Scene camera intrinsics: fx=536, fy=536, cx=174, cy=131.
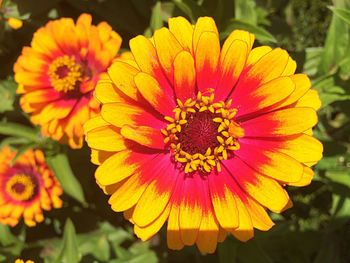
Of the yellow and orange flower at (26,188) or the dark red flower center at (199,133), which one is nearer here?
the dark red flower center at (199,133)

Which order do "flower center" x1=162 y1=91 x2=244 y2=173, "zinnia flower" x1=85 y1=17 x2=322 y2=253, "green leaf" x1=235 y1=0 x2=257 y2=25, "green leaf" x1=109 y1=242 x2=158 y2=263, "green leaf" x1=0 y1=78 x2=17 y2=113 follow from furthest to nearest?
"green leaf" x1=0 y1=78 x2=17 y2=113
"green leaf" x1=109 y1=242 x2=158 y2=263
"green leaf" x1=235 y1=0 x2=257 y2=25
"flower center" x1=162 y1=91 x2=244 y2=173
"zinnia flower" x1=85 y1=17 x2=322 y2=253

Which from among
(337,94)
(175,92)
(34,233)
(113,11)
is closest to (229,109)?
(175,92)

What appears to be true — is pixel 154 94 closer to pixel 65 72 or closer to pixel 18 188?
pixel 65 72

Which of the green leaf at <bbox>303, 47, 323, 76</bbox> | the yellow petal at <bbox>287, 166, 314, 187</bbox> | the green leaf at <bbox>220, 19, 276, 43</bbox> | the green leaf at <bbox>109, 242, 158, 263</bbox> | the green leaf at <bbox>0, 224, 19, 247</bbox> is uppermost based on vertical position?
the green leaf at <bbox>220, 19, 276, 43</bbox>

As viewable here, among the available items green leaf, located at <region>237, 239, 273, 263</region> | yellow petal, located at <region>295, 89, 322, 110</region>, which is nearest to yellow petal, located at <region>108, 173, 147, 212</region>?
yellow petal, located at <region>295, 89, 322, 110</region>

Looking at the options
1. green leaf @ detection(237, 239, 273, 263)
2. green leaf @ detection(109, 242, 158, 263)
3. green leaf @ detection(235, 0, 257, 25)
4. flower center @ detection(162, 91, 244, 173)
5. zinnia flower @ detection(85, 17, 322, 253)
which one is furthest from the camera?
green leaf @ detection(109, 242, 158, 263)

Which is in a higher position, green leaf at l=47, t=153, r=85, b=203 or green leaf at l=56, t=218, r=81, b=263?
green leaf at l=47, t=153, r=85, b=203

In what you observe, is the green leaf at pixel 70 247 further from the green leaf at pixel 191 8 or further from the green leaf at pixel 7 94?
the green leaf at pixel 191 8

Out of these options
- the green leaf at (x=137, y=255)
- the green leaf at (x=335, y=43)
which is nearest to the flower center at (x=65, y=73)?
the green leaf at (x=137, y=255)

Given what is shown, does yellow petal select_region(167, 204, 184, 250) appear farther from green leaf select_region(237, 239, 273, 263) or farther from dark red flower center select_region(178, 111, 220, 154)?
Result: green leaf select_region(237, 239, 273, 263)
